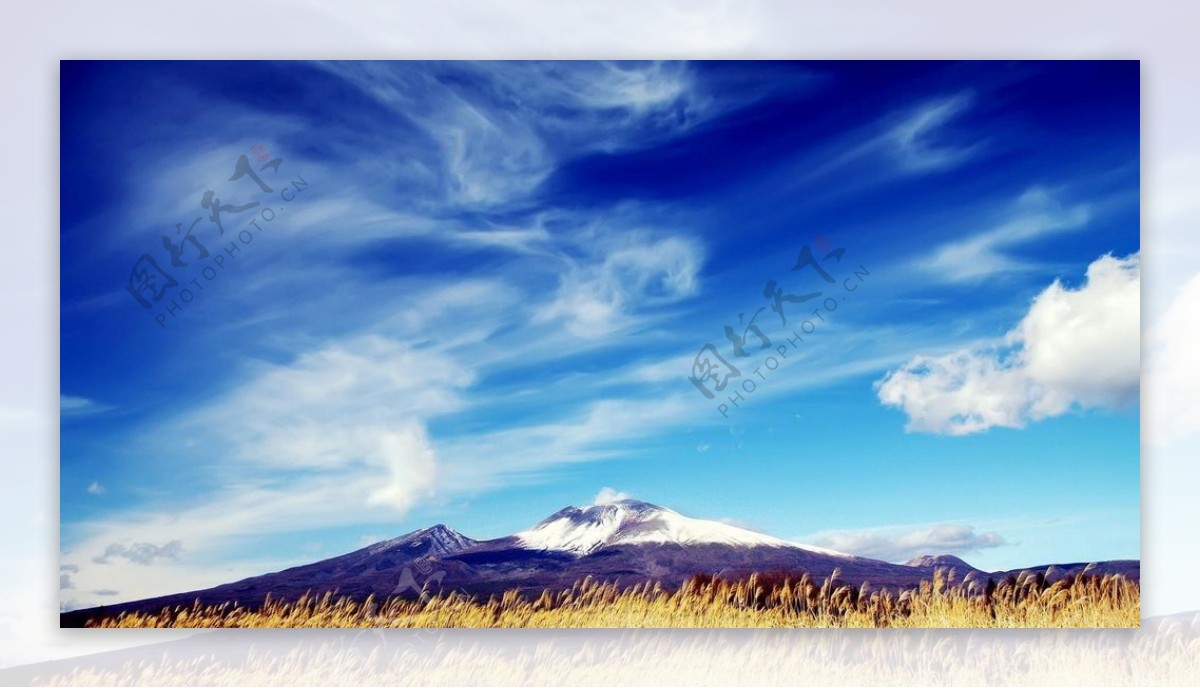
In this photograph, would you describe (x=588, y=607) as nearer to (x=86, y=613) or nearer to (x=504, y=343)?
(x=504, y=343)

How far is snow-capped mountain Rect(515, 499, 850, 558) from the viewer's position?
5.07 meters

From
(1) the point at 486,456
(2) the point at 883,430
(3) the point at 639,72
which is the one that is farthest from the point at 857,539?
(3) the point at 639,72

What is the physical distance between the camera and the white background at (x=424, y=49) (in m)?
5.12

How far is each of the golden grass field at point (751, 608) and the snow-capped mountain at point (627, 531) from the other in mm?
193

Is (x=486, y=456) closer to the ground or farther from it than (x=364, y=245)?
Result: closer to the ground

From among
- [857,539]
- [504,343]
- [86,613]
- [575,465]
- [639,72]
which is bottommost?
[86,613]

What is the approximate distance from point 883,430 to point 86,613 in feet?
12.7

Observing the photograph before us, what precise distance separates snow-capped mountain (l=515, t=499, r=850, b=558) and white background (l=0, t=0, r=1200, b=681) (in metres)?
0.50

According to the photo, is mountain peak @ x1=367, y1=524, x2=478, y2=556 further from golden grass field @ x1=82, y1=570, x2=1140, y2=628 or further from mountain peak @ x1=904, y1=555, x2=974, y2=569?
mountain peak @ x1=904, y1=555, x2=974, y2=569

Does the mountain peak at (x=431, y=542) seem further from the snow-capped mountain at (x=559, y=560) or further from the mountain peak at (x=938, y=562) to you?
the mountain peak at (x=938, y=562)

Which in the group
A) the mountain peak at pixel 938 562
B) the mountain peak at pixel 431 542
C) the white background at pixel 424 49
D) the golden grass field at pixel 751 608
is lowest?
the golden grass field at pixel 751 608

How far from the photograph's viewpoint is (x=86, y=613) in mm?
5062

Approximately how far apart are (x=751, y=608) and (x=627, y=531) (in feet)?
2.26

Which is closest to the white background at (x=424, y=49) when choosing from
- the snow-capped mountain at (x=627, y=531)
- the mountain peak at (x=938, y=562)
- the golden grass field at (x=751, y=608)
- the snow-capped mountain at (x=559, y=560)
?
the golden grass field at (x=751, y=608)
